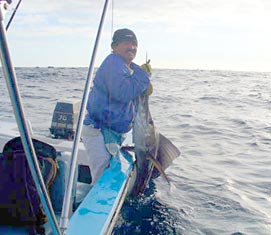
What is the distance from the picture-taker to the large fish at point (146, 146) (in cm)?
396

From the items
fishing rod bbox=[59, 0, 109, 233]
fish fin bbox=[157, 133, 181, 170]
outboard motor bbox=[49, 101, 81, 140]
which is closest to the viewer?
fishing rod bbox=[59, 0, 109, 233]

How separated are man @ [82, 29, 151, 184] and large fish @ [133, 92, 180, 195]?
0.20 m

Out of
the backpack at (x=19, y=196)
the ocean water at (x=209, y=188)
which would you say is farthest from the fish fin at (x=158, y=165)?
the backpack at (x=19, y=196)

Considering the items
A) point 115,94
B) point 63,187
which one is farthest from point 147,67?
point 63,187

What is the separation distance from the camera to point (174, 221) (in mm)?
4613

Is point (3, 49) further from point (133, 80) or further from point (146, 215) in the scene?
point (146, 215)

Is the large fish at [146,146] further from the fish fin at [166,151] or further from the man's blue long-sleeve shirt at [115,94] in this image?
the man's blue long-sleeve shirt at [115,94]

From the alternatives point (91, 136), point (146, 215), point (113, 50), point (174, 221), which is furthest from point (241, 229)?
point (113, 50)

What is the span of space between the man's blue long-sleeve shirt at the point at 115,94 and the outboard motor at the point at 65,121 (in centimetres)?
142

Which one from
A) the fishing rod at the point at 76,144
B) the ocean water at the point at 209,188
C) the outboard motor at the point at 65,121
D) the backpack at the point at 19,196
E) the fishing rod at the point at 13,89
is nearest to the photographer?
the fishing rod at the point at 13,89

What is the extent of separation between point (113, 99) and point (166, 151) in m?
0.92

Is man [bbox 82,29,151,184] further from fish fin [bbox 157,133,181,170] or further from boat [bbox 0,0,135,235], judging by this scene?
fish fin [bbox 157,133,181,170]

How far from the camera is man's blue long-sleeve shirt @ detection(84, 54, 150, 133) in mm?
3914

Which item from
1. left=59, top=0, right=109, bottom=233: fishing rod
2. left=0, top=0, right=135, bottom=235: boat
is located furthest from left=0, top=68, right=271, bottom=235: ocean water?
left=59, top=0, right=109, bottom=233: fishing rod
